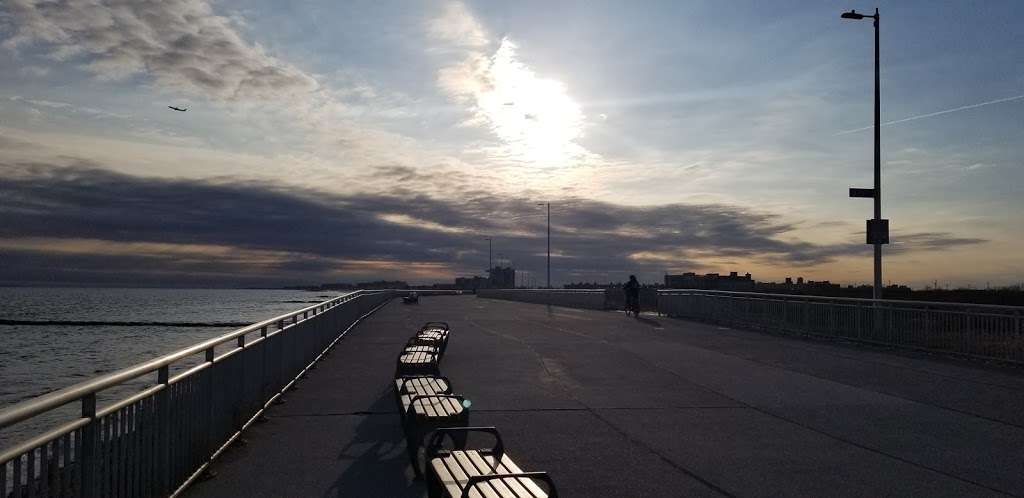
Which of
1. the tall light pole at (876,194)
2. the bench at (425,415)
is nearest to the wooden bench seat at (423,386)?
the bench at (425,415)

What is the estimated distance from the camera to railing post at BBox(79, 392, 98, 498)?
456cm

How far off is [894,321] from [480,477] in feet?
53.3

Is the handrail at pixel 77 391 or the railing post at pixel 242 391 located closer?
the handrail at pixel 77 391

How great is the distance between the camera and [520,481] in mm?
5082

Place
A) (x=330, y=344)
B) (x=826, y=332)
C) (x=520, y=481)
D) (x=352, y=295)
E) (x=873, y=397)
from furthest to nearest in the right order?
(x=352, y=295) < (x=826, y=332) < (x=330, y=344) < (x=873, y=397) < (x=520, y=481)

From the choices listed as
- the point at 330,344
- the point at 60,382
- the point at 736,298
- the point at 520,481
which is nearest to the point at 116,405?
the point at 520,481

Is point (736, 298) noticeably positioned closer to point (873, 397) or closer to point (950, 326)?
point (950, 326)

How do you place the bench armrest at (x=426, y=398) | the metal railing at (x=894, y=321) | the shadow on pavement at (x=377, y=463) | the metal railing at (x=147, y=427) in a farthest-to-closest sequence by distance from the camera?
1. the metal railing at (x=894, y=321)
2. the bench armrest at (x=426, y=398)
3. the shadow on pavement at (x=377, y=463)
4. the metal railing at (x=147, y=427)

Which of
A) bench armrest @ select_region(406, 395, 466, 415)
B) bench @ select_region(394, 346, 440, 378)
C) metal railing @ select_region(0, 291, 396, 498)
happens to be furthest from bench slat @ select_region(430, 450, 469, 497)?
bench @ select_region(394, 346, 440, 378)

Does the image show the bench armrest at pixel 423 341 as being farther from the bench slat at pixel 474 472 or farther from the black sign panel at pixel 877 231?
the black sign panel at pixel 877 231

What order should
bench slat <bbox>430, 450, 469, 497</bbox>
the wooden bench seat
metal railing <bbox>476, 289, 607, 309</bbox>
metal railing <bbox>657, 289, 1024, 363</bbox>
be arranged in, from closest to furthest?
bench slat <bbox>430, 450, 469, 497</bbox> < the wooden bench seat < metal railing <bbox>657, 289, 1024, 363</bbox> < metal railing <bbox>476, 289, 607, 309</bbox>

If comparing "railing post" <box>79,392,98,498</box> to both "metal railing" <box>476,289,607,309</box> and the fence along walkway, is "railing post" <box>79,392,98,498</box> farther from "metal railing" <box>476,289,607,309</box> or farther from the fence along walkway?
"metal railing" <box>476,289,607,309</box>

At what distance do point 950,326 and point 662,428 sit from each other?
10.0m

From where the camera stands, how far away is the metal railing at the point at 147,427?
4.09m
